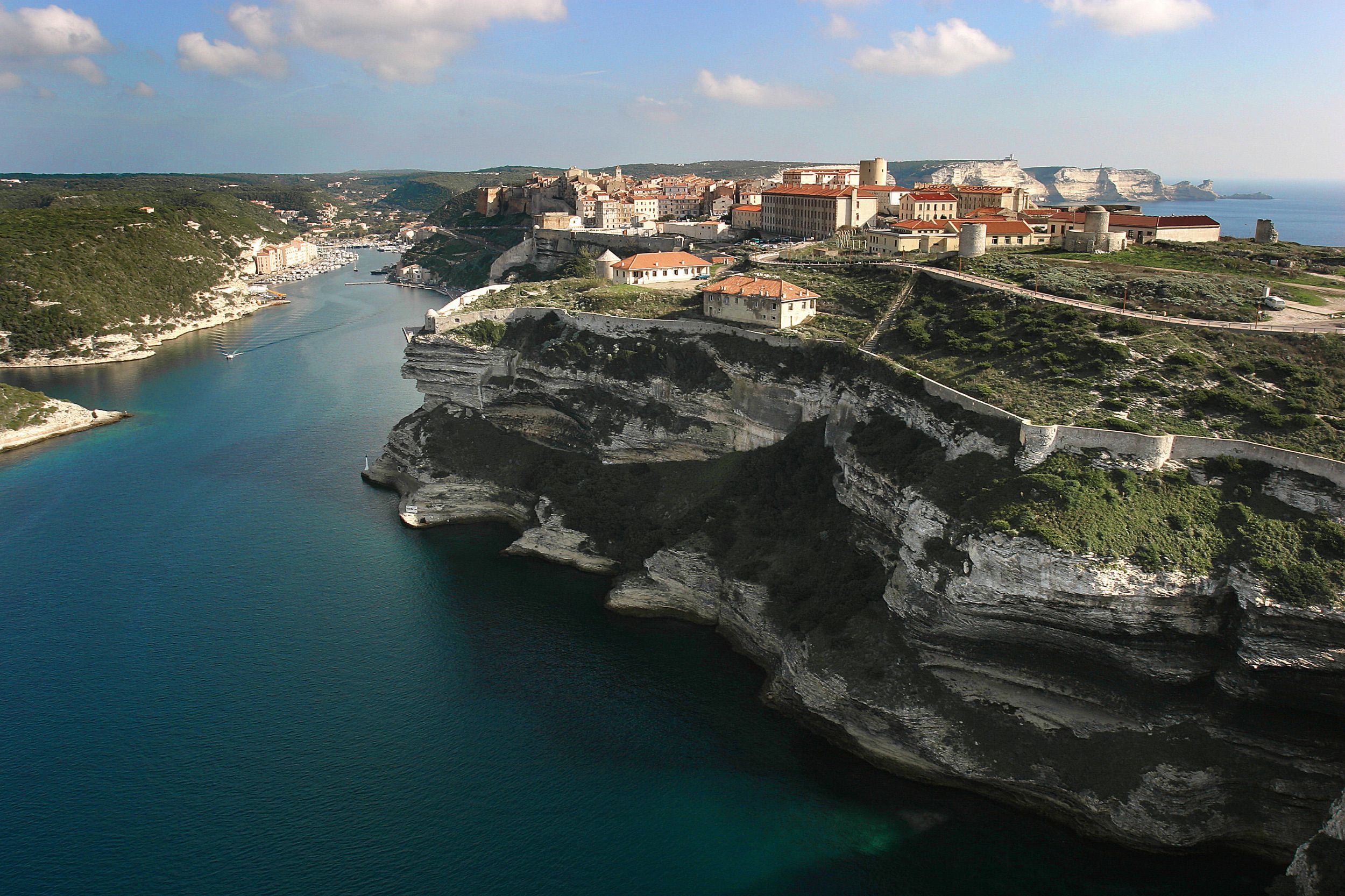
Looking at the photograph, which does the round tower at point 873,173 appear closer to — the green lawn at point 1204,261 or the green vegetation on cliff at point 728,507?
the green lawn at point 1204,261

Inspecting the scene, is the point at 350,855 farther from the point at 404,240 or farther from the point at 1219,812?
the point at 404,240

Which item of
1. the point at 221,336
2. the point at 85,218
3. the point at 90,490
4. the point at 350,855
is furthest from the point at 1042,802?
the point at 85,218

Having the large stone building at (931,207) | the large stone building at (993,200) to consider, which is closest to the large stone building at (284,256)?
the large stone building at (931,207)

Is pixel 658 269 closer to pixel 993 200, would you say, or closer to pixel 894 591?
pixel 993 200

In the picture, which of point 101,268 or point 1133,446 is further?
point 101,268

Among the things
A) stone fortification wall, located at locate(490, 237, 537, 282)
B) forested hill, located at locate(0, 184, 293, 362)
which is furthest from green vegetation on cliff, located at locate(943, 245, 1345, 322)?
forested hill, located at locate(0, 184, 293, 362)

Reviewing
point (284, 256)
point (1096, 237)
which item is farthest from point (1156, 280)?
point (284, 256)
